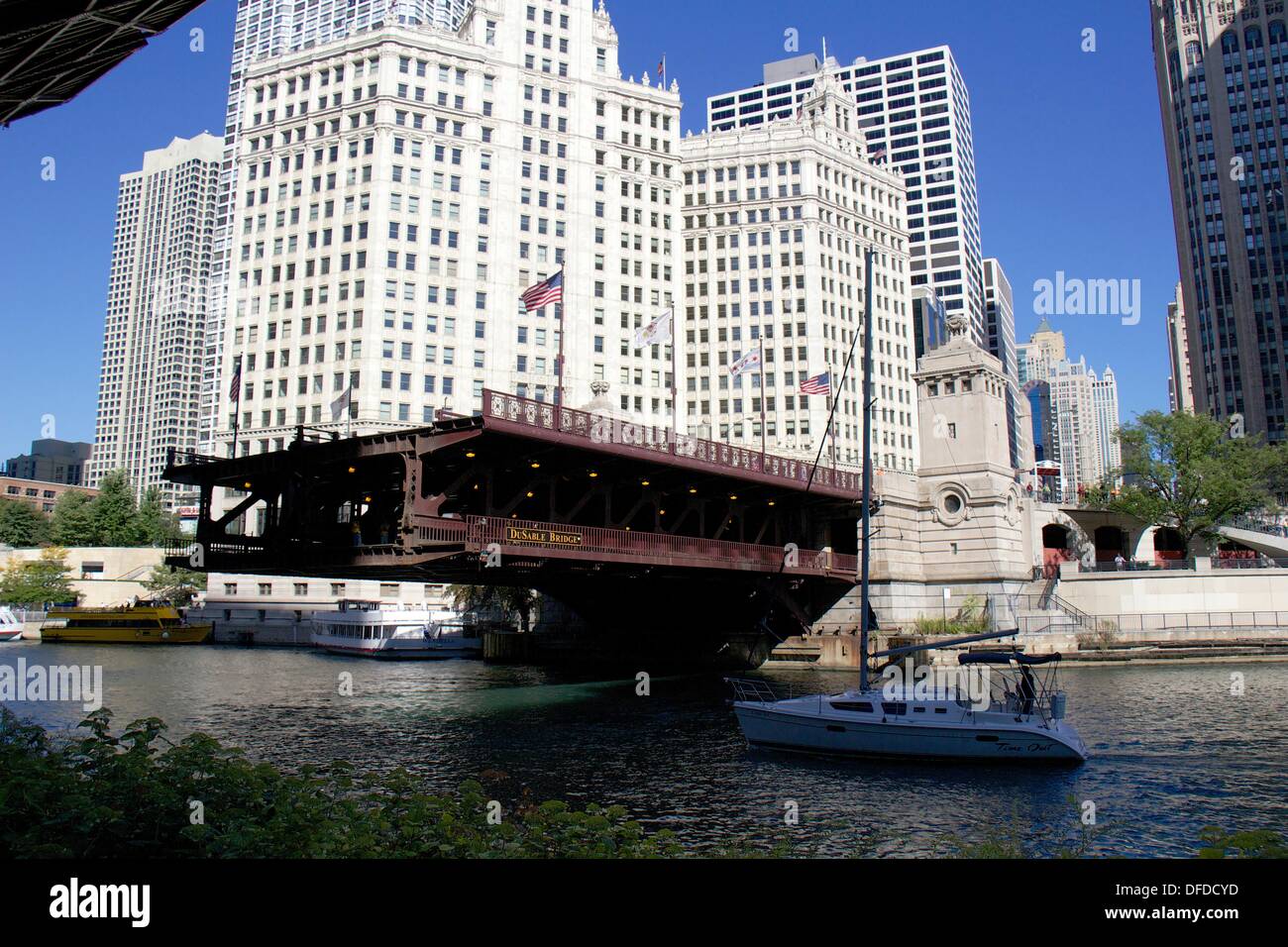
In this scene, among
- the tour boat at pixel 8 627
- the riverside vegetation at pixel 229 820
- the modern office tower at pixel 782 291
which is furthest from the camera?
the modern office tower at pixel 782 291

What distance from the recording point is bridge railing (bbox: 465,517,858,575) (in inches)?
1795

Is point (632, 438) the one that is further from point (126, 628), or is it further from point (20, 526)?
point (20, 526)

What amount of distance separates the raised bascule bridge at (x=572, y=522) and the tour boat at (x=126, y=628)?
172ft

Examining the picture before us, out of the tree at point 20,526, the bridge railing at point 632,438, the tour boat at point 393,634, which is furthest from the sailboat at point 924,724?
the tree at point 20,526

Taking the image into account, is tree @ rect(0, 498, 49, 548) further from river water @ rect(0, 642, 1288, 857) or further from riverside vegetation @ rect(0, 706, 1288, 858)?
riverside vegetation @ rect(0, 706, 1288, 858)

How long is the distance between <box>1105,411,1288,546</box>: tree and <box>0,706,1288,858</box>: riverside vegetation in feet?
256

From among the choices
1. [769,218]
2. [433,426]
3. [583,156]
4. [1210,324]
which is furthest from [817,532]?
[1210,324]

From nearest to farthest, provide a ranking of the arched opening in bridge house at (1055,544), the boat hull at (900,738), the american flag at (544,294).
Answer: the boat hull at (900,738), the american flag at (544,294), the arched opening in bridge house at (1055,544)

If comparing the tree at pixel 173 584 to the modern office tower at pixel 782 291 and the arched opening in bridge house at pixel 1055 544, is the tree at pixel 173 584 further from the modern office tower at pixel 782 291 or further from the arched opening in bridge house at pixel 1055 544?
the arched opening in bridge house at pixel 1055 544

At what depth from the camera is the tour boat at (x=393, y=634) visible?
8931 centimetres

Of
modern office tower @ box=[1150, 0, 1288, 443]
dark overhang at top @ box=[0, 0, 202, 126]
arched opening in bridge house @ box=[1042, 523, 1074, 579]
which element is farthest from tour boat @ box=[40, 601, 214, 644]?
modern office tower @ box=[1150, 0, 1288, 443]

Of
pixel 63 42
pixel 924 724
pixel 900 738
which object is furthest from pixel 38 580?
pixel 63 42

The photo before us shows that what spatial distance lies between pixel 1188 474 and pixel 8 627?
12308 cm
